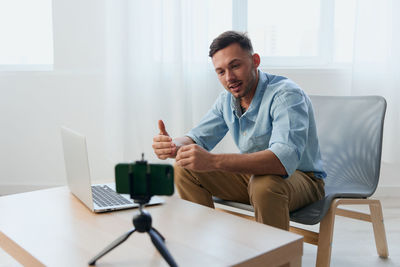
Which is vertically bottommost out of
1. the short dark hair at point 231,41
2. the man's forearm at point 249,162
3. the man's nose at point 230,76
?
the man's forearm at point 249,162

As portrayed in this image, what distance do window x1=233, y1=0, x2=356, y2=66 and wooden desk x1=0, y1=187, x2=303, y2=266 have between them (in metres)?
2.00

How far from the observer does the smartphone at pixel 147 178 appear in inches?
38.7

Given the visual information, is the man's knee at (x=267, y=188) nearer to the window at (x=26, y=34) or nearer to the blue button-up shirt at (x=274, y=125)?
the blue button-up shirt at (x=274, y=125)

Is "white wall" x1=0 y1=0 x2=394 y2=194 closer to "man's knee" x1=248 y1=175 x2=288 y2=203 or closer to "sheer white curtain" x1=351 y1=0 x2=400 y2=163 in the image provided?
"sheer white curtain" x1=351 y1=0 x2=400 y2=163

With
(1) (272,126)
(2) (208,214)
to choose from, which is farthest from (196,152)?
(1) (272,126)

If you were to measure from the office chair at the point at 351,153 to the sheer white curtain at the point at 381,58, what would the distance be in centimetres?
84

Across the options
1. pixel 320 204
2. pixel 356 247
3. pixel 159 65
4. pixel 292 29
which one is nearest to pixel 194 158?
pixel 320 204

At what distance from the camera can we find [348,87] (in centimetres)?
316

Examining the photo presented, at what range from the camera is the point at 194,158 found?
5.18 ft

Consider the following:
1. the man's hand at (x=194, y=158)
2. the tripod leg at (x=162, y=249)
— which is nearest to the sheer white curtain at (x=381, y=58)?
the man's hand at (x=194, y=158)

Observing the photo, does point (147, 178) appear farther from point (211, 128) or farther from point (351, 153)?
point (351, 153)

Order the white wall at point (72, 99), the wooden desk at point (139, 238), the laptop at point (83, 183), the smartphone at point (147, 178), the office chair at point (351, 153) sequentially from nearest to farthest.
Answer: the smartphone at point (147, 178)
the wooden desk at point (139, 238)
the laptop at point (83, 183)
the office chair at point (351, 153)
the white wall at point (72, 99)

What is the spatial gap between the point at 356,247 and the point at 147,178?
64.0 inches

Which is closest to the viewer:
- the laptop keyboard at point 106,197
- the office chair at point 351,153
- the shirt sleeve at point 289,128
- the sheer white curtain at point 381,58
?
the laptop keyboard at point 106,197
